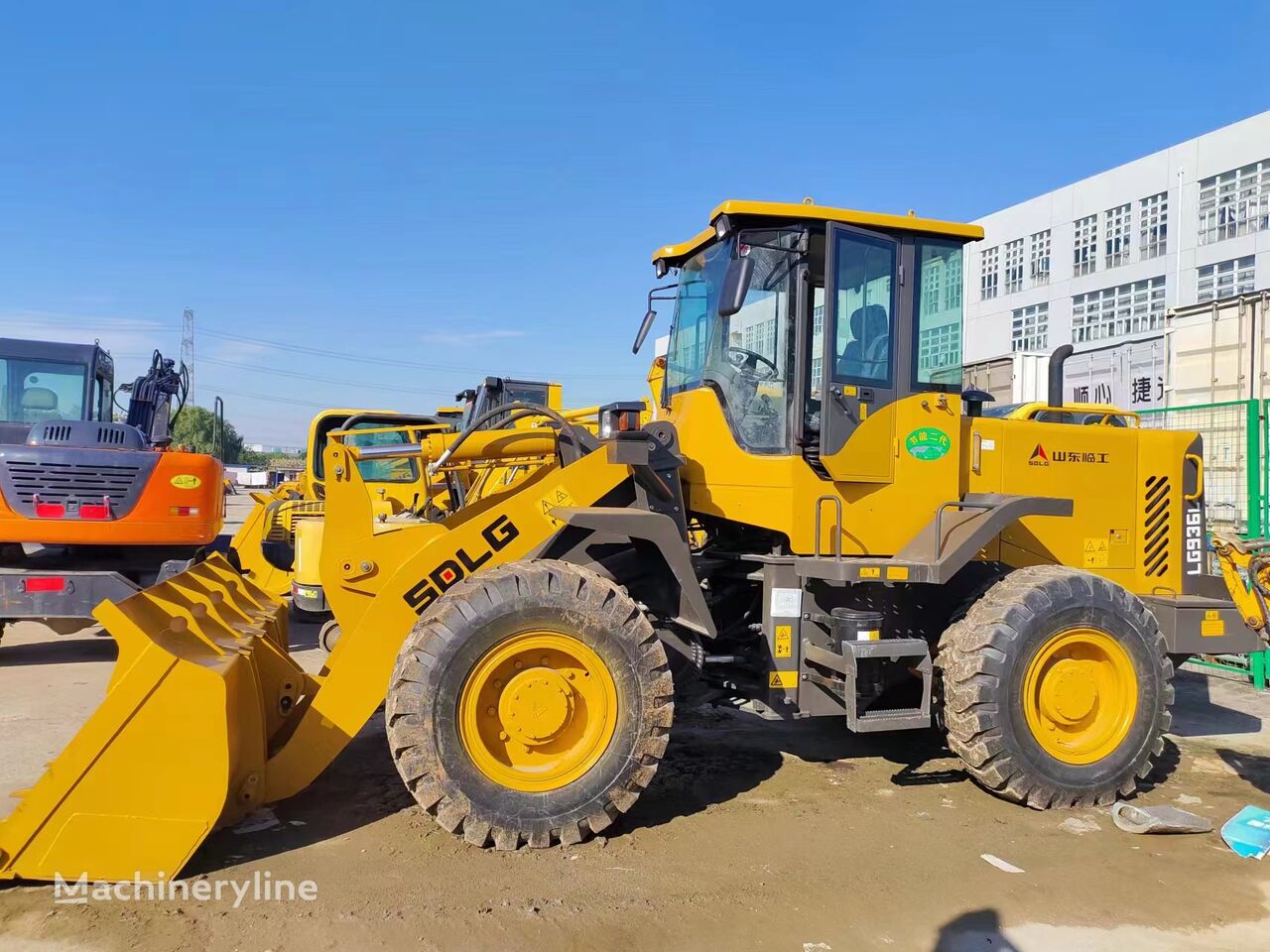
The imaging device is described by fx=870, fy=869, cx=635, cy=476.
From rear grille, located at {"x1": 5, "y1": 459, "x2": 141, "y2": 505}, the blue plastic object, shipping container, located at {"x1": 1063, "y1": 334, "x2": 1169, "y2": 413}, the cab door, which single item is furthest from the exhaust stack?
shipping container, located at {"x1": 1063, "y1": 334, "x2": 1169, "y2": 413}

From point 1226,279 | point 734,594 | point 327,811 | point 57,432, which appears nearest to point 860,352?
point 734,594

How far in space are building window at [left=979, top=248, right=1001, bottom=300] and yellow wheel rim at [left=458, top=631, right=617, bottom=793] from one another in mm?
37055

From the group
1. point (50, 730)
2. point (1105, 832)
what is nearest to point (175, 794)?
point (50, 730)

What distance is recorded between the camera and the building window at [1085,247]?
32656 mm

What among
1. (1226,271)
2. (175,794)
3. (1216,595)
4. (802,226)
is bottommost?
(175,794)

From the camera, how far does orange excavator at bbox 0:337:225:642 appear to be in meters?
7.34

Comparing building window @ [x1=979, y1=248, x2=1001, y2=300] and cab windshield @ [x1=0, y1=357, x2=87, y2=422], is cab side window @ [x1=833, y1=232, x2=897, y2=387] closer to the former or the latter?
cab windshield @ [x1=0, y1=357, x2=87, y2=422]

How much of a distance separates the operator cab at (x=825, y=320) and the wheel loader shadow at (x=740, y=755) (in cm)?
193

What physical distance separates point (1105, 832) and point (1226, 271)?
2958 centimetres

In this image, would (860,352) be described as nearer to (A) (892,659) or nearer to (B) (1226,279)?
(A) (892,659)

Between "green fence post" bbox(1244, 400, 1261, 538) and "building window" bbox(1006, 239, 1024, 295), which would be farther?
"building window" bbox(1006, 239, 1024, 295)

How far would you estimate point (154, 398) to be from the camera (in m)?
9.34

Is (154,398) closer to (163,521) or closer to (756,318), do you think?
(163,521)

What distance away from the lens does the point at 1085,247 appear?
108ft
